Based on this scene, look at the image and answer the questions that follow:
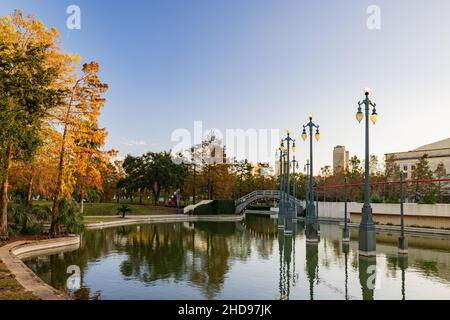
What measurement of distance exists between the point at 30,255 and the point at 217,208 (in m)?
45.7

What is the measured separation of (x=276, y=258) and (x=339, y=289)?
27.2 ft

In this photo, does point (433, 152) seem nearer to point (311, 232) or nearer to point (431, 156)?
point (431, 156)

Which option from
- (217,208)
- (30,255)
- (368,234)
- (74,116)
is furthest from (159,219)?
(368,234)

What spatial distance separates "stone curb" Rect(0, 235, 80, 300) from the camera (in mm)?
12602

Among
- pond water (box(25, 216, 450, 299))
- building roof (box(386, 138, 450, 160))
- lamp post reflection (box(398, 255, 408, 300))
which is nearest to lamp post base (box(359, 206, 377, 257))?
pond water (box(25, 216, 450, 299))

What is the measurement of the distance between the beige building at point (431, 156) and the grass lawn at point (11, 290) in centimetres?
9568

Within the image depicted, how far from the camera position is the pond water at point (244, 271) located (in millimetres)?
14867

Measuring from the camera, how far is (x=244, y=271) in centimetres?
1920

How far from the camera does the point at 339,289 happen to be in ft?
51.3

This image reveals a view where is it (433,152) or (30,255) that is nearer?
(30,255)

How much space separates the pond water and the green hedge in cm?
3664

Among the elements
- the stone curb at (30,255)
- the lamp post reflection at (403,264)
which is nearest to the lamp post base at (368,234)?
the lamp post reflection at (403,264)

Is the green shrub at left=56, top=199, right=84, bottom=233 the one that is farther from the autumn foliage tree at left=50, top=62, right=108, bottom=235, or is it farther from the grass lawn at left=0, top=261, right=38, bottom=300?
the grass lawn at left=0, top=261, right=38, bottom=300
